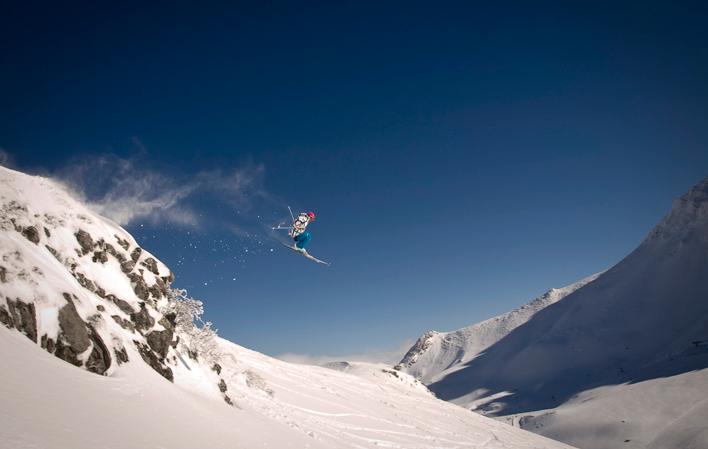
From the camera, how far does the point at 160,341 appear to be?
18.8 m

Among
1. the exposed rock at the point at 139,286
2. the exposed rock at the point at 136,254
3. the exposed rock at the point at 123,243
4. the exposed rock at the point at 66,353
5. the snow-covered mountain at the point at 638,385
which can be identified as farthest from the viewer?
the snow-covered mountain at the point at 638,385

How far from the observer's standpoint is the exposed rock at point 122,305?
714 inches

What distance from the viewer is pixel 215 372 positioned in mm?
22234


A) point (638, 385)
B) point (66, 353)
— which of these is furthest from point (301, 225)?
point (638, 385)

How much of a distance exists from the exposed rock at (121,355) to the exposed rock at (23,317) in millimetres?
2958

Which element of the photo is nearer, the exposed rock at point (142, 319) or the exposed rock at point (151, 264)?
the exposed rock at point (142, 319)

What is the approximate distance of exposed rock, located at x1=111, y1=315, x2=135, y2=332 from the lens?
1693 centimetres

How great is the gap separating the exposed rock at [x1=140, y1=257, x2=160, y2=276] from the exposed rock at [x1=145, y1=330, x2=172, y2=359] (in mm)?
4747

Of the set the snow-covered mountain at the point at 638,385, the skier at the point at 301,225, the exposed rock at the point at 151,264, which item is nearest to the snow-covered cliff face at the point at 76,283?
the exposed rock at the point at 151,264

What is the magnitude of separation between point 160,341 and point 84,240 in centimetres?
607

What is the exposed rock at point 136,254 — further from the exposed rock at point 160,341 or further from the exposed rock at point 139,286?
the exposed rock at point 160,341

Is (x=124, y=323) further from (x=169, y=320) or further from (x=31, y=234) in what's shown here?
(x=31, y=234)

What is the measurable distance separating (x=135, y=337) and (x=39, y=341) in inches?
229

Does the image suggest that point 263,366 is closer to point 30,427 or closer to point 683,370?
point 30,427
